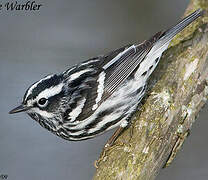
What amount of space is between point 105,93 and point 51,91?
574 millimetres

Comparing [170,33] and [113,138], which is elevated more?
[170,33]

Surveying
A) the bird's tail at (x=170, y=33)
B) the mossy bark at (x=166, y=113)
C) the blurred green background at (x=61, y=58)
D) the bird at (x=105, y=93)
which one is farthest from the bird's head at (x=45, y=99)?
the blurred green background at (x=61, y=58)

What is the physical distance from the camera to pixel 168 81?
16.5 ft

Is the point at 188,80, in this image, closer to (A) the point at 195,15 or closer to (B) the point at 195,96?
(B) the point at 195,96

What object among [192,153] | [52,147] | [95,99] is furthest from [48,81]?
Answer: [192,153]

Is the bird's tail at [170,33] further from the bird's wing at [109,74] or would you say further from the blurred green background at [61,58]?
the blurred green background at [61,58]

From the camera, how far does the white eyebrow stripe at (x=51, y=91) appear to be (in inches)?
187

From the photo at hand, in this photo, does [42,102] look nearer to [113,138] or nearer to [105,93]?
[105,93]

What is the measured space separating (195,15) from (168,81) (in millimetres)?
752

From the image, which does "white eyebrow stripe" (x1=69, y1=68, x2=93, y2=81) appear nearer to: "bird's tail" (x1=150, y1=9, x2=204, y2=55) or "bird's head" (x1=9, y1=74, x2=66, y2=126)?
"bird's head" (x1=9, y1=74, x2=66, y2=126)

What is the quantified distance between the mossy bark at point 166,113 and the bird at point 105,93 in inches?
6.1

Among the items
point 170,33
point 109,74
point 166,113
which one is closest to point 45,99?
point 109,74

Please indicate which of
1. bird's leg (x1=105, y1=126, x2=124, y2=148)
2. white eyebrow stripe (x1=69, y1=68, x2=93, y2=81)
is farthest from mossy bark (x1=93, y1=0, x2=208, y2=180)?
white eyebrow stripe (x1=69, y1=68, x2=93, y2=81)

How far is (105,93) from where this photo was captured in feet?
16.5
